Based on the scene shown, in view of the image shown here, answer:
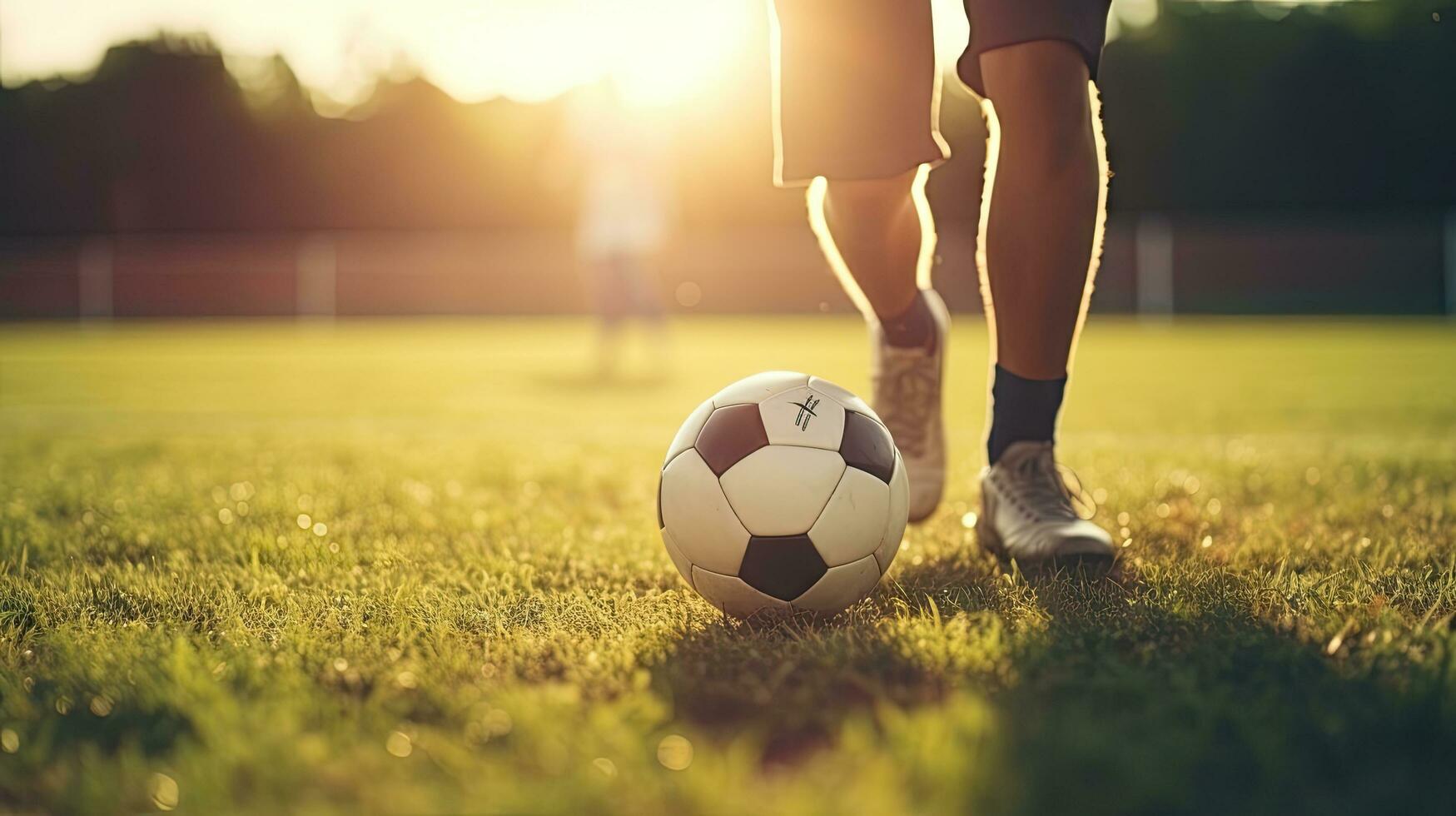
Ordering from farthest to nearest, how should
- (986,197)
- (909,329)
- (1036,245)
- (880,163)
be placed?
(909,329) < (880,163) < (986,197) < (1036,245)

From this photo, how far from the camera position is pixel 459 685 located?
1.51 metres

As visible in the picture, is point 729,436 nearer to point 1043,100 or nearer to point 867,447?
point 867,447

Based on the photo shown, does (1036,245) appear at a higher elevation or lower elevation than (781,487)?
higher

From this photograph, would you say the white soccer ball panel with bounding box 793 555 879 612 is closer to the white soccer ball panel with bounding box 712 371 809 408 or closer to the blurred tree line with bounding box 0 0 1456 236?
the white soccer ball panel with bounding box 712 371 809 408

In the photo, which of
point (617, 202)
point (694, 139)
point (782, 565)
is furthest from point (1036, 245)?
point (694, 139)

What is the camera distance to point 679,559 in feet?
6.36

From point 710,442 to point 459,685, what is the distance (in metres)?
0.61

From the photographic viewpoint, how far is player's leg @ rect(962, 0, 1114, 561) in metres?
2.13

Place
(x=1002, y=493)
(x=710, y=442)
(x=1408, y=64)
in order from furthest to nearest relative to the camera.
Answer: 1. (x=1408, y=64)
2. (x=1002, y=493)
3. (x=710, y=442)

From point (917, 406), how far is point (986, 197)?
20.4 inches

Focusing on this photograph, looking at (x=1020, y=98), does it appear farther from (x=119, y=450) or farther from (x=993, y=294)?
(x=119, y=450)

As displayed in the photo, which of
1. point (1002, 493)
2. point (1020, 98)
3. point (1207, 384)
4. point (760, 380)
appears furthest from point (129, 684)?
point (1207, 384)

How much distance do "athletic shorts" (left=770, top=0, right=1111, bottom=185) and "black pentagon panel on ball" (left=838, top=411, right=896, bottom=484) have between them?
691 millimetres

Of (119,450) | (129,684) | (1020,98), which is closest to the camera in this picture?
(129,684)
